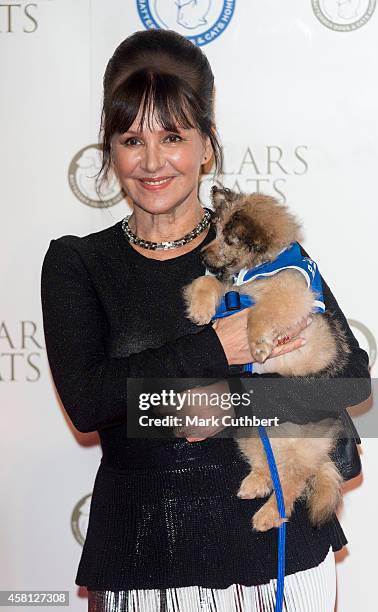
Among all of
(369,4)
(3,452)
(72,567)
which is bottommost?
(72,567)

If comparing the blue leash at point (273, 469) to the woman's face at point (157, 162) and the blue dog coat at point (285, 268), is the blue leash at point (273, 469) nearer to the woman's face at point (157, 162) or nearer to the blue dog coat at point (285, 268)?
the blue dog coat at point (285, 268)

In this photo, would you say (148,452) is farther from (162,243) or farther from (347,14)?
(347,14)

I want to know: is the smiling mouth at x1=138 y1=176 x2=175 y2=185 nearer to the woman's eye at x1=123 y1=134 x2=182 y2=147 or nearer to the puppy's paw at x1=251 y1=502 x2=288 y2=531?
the woman's eye at x1=123 y1=134 x2=182 y2=147

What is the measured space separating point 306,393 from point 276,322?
16 centimetres

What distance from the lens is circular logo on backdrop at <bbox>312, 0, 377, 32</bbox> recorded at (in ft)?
7.06

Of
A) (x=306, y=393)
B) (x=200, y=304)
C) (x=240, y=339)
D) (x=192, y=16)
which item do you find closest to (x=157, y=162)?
(x=200, y=304)

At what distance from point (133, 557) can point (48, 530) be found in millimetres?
983

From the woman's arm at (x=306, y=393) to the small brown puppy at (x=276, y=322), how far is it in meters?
0.04

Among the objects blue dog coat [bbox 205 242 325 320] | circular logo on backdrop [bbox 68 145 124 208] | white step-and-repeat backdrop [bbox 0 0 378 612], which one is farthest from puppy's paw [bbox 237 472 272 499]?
circular logo on backdrop [bbox 68 145 124 208]

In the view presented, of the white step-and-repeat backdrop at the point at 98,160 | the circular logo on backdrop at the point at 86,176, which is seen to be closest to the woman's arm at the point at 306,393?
the white step-and-repeat backdrop at the point at 98,160

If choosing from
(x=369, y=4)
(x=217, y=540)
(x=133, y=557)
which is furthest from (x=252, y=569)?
(x=369, y=4)

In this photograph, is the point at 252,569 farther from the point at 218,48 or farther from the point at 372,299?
the point at 218,48

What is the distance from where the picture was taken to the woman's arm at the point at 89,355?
4.38 feet

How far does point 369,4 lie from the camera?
215 centimetres
